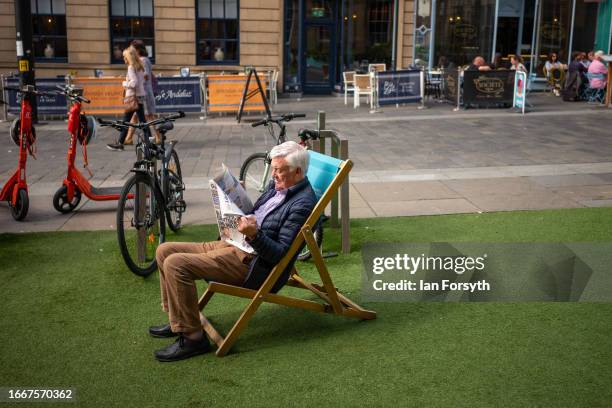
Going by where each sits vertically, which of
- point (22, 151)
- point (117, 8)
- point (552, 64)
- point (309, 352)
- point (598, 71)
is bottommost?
point (309, 352)

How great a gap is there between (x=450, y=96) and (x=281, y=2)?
6634 millimetres

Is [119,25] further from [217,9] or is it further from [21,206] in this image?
[21,206]

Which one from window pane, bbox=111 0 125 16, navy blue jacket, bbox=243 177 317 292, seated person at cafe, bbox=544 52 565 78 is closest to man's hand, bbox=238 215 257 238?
navy blue jacket, bbox=243 177 317 292

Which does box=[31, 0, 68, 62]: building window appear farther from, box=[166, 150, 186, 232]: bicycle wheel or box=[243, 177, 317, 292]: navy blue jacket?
box=[243, 177, 317, 292]: navy blue jacket

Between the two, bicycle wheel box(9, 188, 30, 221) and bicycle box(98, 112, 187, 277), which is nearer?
bicycle box(98, 112, 187, 277)

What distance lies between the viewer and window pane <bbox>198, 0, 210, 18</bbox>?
72.1 ft

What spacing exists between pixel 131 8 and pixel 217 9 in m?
2.72

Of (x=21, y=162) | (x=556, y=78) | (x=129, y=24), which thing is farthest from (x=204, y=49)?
(x=21, y=162)

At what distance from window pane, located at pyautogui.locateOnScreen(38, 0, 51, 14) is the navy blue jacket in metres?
19.8

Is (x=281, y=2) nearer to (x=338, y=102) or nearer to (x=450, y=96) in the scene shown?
(x=338, y=102)

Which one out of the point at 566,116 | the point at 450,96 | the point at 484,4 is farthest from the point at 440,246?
the point at 484,4

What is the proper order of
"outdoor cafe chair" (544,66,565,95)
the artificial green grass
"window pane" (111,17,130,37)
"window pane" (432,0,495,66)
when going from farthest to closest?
"window pane" (432,0,495,66) → "outdoor cafe chair" (544,66,565,95) → "window pane" (111,17,130,37) → the artificial green grass

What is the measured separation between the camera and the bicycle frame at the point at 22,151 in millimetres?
7443

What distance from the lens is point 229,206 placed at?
4.14 metres
